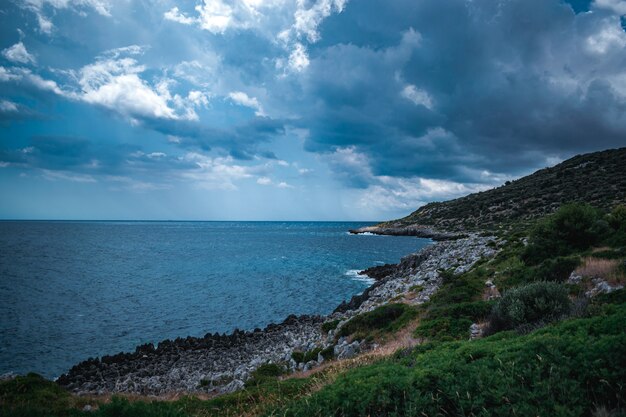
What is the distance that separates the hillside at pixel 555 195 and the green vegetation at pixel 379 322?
5869cm

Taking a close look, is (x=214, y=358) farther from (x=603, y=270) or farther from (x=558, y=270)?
(x=603, y=270)

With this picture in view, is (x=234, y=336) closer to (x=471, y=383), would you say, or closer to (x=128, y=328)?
(x=128, y=328)

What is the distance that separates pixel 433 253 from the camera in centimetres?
5097

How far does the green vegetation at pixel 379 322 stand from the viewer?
1800 centimetres

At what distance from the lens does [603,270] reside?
577 inches

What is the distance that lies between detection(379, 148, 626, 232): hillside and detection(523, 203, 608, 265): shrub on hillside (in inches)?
1868

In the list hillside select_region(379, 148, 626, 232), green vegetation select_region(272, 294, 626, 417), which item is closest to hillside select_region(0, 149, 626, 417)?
green vegetation select_region(272, 294, 626, 417)

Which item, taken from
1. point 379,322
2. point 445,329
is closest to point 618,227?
point 445,329

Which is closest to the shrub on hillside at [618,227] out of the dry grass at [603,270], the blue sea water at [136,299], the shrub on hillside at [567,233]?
the shrub on hillside at [567,233]

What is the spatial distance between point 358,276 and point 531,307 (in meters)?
40.4

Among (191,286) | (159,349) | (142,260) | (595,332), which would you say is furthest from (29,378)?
(142,260)

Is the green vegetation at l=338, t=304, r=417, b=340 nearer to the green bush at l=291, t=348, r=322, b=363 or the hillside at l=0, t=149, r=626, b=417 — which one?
the hillside at l=0, t=149, r=626, b=417

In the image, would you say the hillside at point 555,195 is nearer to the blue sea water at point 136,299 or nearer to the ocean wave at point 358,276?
the blue sea water at point 136,299

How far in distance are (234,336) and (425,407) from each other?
77.3 ft
